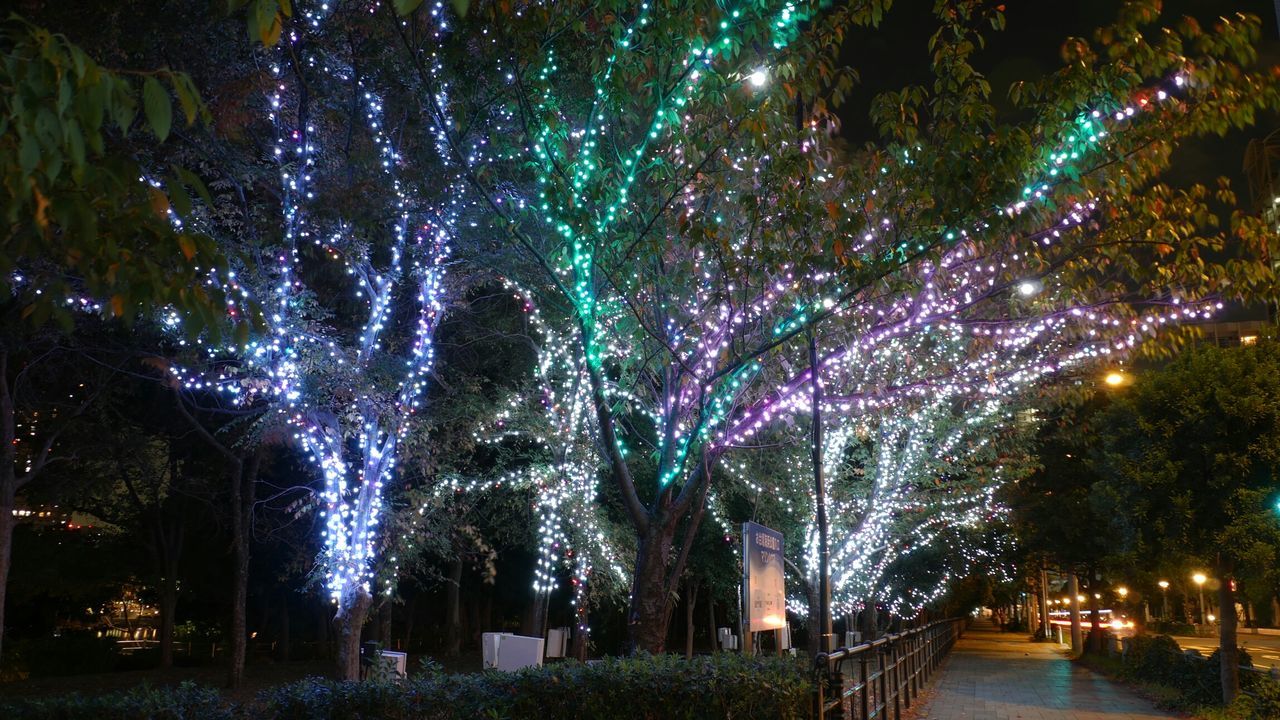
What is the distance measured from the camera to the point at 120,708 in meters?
6.12

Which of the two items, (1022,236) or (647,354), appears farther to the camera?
(647,354)

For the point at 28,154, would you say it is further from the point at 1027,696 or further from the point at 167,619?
the point at 167,619

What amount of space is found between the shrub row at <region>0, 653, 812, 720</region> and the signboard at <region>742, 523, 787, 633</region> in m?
0.95

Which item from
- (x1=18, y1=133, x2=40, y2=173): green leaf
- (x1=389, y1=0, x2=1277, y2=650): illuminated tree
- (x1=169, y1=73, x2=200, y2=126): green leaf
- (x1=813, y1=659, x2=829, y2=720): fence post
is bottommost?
(x1=813, y1=659, x2=829, y2=720): fence post

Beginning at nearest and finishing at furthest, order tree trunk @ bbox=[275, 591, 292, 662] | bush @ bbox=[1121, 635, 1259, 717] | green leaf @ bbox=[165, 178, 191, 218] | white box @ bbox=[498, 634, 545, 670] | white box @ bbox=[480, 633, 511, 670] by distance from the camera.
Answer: green leaf @ bbox=[165, 178, 191, 218]
bush @ bbox=[1121, 635, 1259, 717]
white box @ bbox=[498, 634, 545, 670]
white box @ bbox=[480, 633, 511, 670]
tree trunk @ bbox=[275, 591, 292, 662]

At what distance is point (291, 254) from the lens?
13.5 metres

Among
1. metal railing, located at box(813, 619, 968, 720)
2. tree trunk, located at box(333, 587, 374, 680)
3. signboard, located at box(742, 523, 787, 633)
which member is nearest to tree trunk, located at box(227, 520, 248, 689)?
tree trunk, located at box(333, 587, 374, 680)

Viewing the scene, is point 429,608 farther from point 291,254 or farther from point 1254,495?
point 1254,495

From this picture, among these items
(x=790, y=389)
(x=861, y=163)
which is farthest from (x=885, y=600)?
(x=861, y=163)

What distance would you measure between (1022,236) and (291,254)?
975 cm

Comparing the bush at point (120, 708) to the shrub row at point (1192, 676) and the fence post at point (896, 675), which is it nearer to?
the fence post at point (896, 675)

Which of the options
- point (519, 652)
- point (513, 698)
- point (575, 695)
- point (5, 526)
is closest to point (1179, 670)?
point (519, 652)

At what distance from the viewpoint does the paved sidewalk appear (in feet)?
45.6

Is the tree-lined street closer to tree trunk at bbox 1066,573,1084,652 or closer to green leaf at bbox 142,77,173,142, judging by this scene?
green leaf at bbox 142,77,173,142
